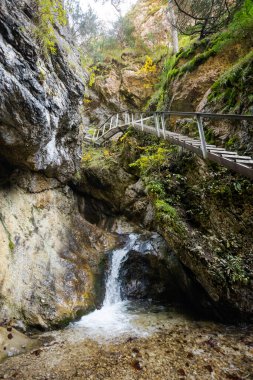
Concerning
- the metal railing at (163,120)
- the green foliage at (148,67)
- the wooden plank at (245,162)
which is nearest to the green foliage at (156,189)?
the metal railing at (163,120)

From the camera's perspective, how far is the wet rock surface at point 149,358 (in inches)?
164

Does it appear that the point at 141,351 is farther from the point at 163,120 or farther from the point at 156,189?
the point at 163,120

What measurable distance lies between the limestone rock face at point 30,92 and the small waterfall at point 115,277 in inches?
164

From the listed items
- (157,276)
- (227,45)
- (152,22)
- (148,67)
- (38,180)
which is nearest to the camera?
(157,276)

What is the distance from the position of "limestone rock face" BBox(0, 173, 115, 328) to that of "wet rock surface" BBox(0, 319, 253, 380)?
4.45 feet

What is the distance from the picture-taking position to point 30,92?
19.4 ft

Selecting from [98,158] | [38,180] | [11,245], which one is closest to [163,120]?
[38,180]

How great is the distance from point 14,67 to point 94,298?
259 inches

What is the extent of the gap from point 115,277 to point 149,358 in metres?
4.10

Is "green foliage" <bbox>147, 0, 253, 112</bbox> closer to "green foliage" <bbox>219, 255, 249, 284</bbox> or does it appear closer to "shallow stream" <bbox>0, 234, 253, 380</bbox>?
"green foliage" <bbox>219, 255, 249, 284</bbox>

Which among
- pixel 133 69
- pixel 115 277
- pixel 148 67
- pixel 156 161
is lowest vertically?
pixel 115 277

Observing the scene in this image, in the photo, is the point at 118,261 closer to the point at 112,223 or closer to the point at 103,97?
the point at 112,223

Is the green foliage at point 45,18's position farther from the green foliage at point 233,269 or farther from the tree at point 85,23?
the tree at point 85,23

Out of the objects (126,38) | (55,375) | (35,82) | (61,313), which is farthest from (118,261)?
(126,38)
